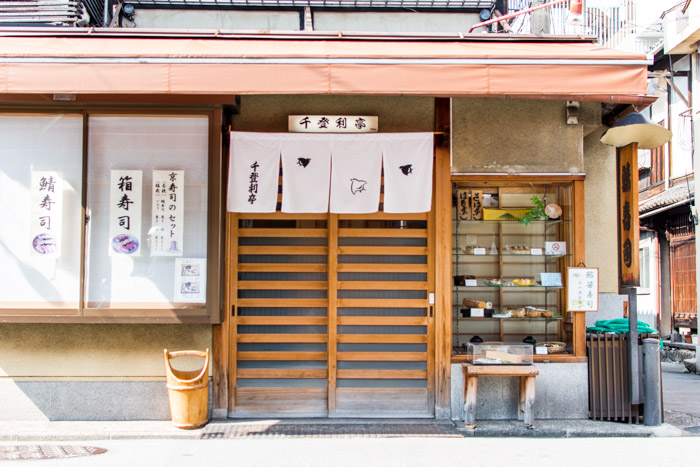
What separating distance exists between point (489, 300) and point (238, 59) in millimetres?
4764

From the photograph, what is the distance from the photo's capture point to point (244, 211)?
7.38 metres

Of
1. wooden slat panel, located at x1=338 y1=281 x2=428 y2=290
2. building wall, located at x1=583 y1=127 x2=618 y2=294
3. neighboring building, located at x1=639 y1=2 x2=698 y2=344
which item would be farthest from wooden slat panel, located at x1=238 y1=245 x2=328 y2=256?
neighboring building, located at x1=639 y1=2 x2=698 y2=344

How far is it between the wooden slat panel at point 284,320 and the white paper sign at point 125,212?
5.28 ft

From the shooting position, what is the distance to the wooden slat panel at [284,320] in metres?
7.69

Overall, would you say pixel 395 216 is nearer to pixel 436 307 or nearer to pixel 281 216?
pixel 436 307

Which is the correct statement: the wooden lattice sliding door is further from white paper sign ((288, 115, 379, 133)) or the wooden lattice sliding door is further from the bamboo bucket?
white paper sign ((288, 115, 379, 133))

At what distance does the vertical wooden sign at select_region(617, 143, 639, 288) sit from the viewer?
7.29m

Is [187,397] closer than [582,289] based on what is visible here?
Yes

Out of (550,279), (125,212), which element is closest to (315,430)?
(125,212)

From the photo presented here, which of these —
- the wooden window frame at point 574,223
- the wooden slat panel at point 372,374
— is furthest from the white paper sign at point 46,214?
the wooden window frame at point 574,223

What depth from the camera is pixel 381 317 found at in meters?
7.74

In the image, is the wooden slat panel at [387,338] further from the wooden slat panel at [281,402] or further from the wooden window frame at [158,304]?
the wooden window frame at [158,304]

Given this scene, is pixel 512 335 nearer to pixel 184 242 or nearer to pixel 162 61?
pixel 184 242

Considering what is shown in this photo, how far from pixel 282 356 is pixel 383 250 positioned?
1.90 metres
